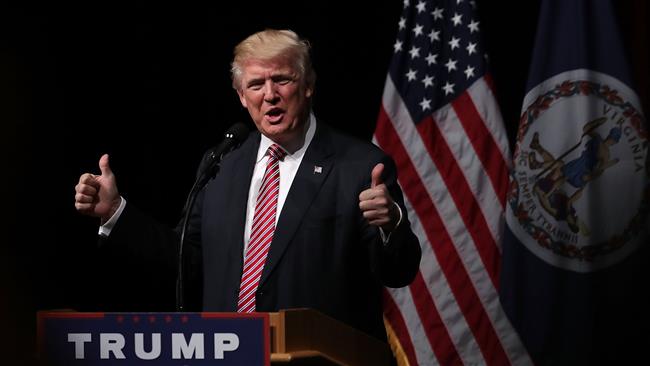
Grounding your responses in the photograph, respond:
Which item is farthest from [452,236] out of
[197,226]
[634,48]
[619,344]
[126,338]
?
[126,338]

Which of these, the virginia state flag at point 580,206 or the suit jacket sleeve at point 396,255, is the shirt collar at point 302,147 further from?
the virginia state flag at point 580,206

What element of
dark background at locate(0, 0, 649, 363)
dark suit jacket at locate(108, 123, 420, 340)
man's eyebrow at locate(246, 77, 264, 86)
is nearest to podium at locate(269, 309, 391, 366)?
dark suit jacket at locate(108, 123, 420, 340)

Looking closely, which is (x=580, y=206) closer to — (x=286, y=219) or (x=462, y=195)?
(x=462, y=195)

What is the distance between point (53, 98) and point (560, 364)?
2.26 meters

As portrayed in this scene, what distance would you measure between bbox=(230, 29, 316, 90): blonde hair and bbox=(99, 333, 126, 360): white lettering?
1000 millimetres

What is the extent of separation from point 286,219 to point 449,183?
1.58 meters

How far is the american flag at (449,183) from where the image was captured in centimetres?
373

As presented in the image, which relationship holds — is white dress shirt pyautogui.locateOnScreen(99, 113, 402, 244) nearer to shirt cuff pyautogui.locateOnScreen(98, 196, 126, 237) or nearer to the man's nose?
the man's nose

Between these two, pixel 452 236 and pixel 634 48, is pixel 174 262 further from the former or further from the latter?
pixel 634 48

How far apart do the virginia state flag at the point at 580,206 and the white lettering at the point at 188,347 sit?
2.22 m

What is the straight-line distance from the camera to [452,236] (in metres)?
3.77

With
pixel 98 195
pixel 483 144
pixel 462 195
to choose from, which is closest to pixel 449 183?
pixel 462 195

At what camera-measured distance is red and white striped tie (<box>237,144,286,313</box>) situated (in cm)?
237

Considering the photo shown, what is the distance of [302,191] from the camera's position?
95.3 inches
